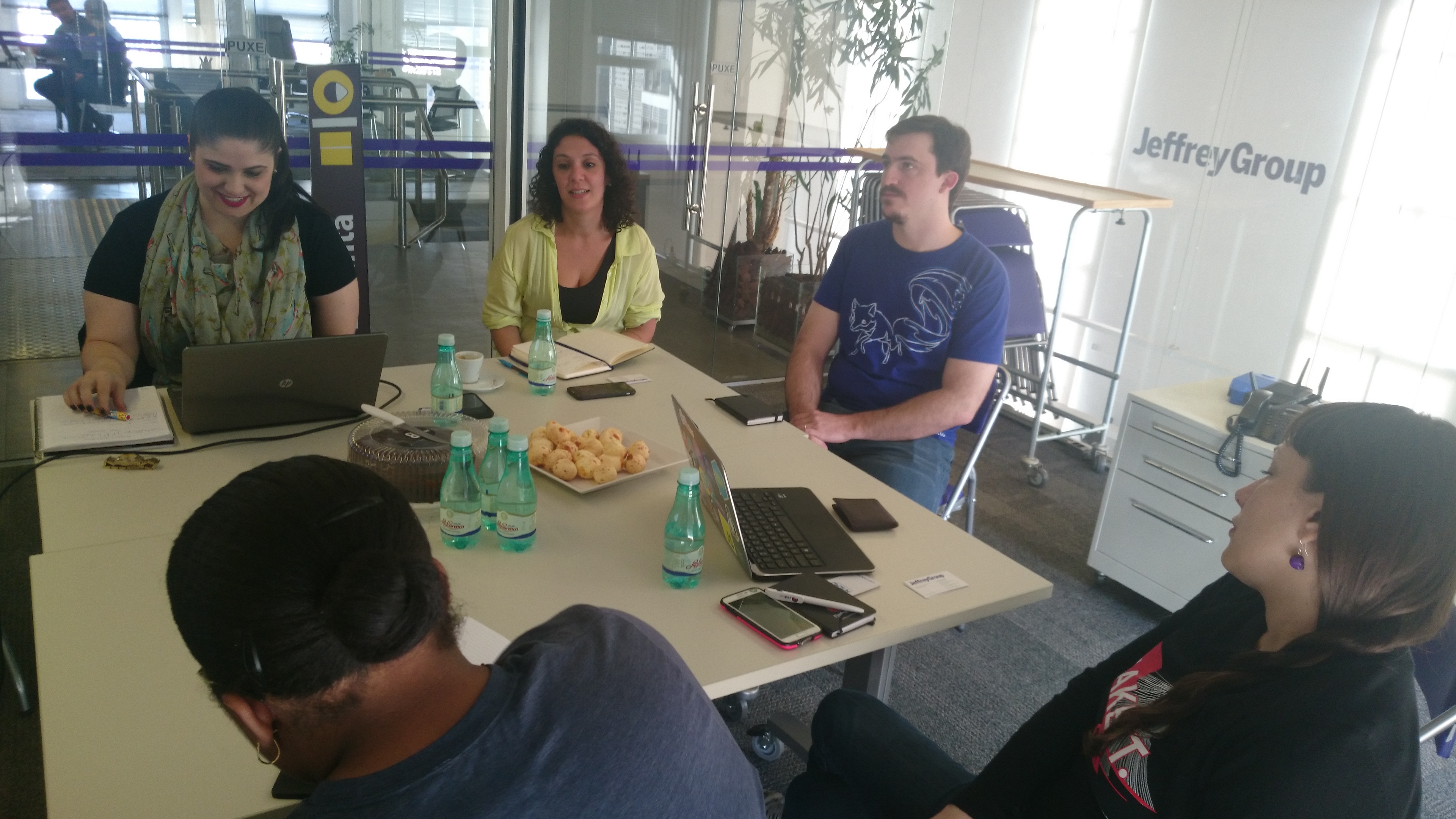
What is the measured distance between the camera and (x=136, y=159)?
3.74 m

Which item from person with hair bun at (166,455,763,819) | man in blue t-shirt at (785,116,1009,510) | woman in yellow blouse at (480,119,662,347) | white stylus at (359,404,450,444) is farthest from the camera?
woman in yellow blouse at (480,119,662,347)

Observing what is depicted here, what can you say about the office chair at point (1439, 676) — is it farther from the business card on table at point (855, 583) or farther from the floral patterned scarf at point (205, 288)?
the floral patterned scarf at point (205, 288)

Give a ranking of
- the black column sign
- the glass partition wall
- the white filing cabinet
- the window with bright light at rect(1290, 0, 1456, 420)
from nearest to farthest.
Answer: the white filing cabinet, the window with bright light at rect(1290, 0, 1456, 420), the glass partition wall, the black column sign

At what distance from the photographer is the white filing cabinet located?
2.90 m

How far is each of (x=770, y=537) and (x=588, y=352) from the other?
43.5 inches

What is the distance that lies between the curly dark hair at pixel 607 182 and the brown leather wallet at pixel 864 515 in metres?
1.54

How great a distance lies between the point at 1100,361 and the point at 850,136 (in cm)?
159

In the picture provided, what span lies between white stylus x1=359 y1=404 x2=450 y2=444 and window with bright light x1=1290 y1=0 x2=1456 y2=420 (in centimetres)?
307

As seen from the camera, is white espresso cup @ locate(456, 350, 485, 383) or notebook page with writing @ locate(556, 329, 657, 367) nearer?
white espresso cup @ locate(456, 350, 485, 383)

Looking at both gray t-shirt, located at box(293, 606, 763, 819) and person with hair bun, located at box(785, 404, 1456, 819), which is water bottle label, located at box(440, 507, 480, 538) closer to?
gray t-shirt, located at box(293, 606, 763, 819)

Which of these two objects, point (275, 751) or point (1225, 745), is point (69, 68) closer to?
point (275, 751)

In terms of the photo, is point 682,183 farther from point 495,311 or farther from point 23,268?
point 23,268

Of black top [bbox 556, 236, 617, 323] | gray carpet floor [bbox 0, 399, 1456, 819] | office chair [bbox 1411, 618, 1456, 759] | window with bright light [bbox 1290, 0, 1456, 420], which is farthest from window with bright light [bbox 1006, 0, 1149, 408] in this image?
office chair [bbox 1411, 618, 1456, 759]

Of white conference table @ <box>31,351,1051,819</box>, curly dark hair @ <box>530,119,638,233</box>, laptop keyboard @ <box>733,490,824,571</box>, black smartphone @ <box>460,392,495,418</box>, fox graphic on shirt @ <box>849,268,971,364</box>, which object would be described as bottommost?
white conference table @ <box>31,351,1051,819</box>
